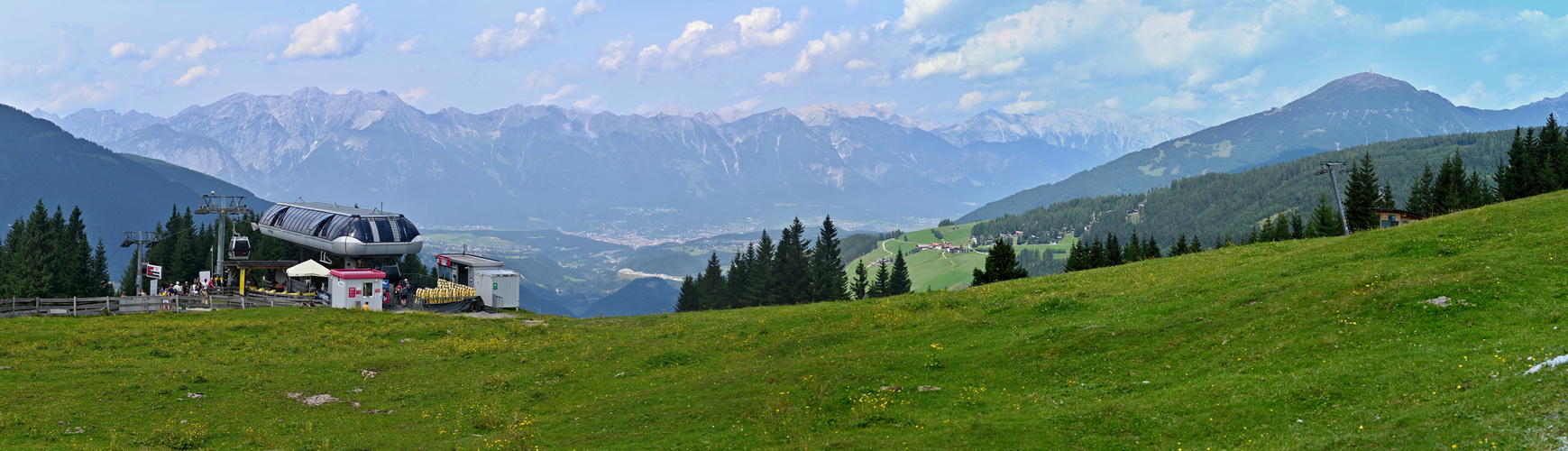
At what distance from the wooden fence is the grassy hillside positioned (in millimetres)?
11093

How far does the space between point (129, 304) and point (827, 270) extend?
81.1 meters

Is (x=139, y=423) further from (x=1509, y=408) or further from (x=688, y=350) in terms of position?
(x=1509, y=408)

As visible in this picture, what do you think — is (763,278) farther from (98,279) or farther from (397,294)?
(98,279)

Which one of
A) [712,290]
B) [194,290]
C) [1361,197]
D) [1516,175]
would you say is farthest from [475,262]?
[1516,175]

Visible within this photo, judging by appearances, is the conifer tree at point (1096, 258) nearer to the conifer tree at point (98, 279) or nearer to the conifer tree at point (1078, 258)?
the conifer tree at point (1078, 258)

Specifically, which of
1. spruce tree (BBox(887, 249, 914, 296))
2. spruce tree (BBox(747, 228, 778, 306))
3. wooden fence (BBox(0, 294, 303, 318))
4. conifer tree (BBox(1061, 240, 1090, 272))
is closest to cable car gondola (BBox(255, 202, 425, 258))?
wooden fence (BBox(0, 294, 303, 318))

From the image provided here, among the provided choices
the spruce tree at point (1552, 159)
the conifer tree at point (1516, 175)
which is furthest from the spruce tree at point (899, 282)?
the conifer tree at point (1516, 175)

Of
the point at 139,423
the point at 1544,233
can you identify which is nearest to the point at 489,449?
the point at 139,423

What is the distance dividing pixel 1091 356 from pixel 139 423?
29655 mm

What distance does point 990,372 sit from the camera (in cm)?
2459

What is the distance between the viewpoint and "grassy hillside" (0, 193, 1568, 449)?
1689 centimetres

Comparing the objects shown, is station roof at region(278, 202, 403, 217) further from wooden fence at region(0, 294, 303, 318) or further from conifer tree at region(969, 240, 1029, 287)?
conifer tree at region(969, 240, 1029, 287)

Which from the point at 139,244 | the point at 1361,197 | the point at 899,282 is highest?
the point at 1361,197

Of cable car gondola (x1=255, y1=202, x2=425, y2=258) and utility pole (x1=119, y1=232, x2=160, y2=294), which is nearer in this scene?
utility pole (x1=119, y1=232, x2=160, y2=294)
